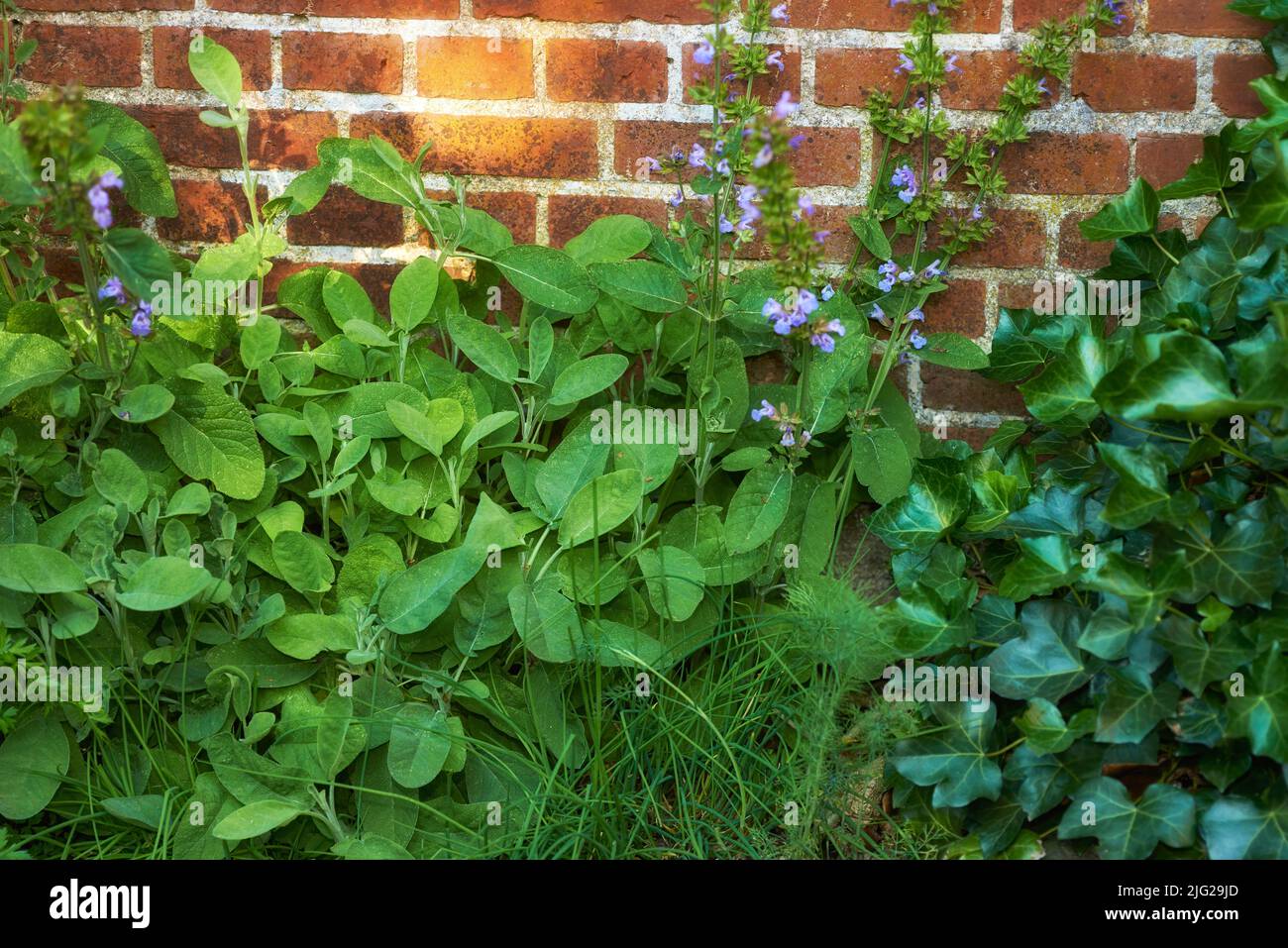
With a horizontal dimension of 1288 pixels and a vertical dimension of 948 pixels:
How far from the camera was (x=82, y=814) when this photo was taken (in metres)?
1.38

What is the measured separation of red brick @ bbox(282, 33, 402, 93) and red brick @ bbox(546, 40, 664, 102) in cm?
24

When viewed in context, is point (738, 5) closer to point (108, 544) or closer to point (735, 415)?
point (735, 415)

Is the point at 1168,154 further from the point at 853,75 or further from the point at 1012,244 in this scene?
the point at 853,75

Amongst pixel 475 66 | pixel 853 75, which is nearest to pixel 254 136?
pixel 475 66

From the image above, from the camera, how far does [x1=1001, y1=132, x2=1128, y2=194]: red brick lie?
5.40ft

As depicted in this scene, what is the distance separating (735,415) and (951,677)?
47 cm

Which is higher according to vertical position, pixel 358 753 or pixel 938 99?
pixel 938 99

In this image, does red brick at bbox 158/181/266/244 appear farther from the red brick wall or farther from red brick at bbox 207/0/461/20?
red brick at bbox 207/0/461/20

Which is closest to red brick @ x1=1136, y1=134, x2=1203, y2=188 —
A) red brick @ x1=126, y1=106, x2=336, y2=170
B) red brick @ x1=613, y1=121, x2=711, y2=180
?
red brick @ x1=613, y1=121, x2=711, y2=180

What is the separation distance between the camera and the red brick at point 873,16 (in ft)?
5.35

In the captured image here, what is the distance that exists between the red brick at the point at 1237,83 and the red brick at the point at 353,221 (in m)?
1.25
